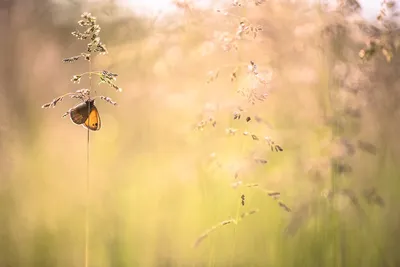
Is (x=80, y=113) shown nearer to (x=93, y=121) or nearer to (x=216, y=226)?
(x=93, y=121)

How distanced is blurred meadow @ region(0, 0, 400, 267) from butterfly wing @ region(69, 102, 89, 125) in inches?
1.2

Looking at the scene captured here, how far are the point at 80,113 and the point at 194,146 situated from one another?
34 centimetres

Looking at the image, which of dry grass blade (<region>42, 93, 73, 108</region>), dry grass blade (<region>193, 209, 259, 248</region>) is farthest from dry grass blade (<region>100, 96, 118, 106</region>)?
dry grass blade (<region>193, 209, 259, 248</region>)

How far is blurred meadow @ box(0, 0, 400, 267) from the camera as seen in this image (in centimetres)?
135

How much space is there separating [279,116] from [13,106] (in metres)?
0.79

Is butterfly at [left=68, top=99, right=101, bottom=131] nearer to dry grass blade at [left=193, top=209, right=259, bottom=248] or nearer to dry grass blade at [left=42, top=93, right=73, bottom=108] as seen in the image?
dry grass blade at [left=42, top=93, right=73, bottom=108]

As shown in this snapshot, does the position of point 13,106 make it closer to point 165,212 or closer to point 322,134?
point 165,212

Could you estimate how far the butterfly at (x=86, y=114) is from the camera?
1.33 metres

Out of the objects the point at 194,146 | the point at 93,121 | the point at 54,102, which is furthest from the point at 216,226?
the point at 54,102

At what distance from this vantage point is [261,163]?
1.37 metres

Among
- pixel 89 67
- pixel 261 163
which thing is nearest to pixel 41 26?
pixel 89 67

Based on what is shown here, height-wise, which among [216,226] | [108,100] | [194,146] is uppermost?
[108,100]

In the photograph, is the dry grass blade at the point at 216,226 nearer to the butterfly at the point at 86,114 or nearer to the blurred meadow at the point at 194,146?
the blurred meadow at the point at 194,146

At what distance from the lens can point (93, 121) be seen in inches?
52.9
